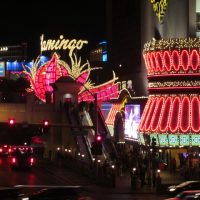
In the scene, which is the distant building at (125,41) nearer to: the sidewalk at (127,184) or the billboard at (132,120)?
the billboard at (132,120)

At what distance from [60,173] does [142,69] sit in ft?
80.5

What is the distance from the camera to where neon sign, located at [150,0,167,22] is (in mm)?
70562

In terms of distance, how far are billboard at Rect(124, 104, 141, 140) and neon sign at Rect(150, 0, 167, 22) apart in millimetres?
9279

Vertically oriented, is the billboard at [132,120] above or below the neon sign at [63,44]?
below

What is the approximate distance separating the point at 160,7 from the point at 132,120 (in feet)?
39.2

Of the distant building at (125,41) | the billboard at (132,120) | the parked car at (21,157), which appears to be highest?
the distant building at (125,41)

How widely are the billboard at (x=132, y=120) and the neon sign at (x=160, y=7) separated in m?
9.28

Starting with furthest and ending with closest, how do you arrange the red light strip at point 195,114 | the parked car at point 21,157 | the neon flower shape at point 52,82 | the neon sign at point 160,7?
the neon flower shape at point 52,82 < the neon sign at point 160,7 < the parked car at point 21,157 < the red light strip at point 195,114

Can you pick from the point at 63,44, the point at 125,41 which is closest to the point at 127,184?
the point at 125,41

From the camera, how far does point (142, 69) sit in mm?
80312

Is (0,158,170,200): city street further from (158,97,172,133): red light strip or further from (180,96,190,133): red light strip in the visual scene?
(180,96,190,133): red light strip

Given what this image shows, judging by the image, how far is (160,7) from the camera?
71438 mm

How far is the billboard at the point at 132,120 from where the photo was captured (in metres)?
72.2

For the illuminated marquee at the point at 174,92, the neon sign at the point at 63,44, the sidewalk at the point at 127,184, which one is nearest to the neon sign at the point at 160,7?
the illuminated marquee at the point at 174,92
